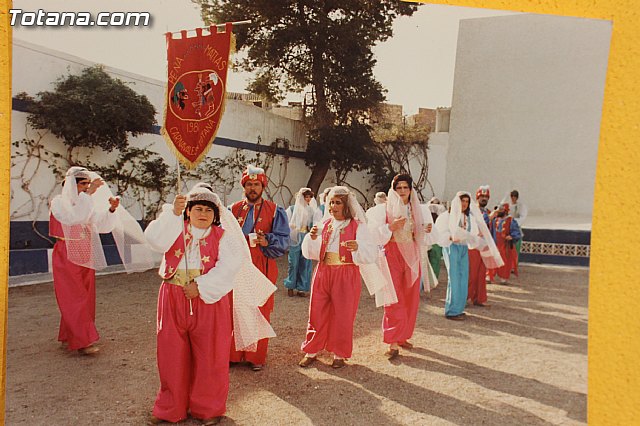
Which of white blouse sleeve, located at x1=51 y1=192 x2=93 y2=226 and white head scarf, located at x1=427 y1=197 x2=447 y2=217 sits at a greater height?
white head scarf, located at x1=427 y1=197 x2=447 y2=217

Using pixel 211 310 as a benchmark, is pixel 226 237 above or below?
above

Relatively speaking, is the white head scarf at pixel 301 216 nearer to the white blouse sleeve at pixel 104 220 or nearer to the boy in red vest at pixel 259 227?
the boy in red vest at pixel 259 227

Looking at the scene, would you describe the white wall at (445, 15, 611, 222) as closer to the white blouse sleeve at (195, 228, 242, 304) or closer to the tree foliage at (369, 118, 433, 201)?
the tree foliage at (369, 118, 433, 201)

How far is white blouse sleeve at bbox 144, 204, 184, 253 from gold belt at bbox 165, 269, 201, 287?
165 mm

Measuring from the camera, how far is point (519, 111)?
261 cm

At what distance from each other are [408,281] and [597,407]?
3027 millimetres

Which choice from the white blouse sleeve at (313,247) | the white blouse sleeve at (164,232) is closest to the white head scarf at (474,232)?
the white blouse sleeve at (313,247)

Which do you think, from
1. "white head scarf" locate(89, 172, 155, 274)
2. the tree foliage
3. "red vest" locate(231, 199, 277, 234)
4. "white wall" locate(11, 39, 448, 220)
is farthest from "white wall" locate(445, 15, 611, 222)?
"white head scarf" locate(89, 172, 155, 274)

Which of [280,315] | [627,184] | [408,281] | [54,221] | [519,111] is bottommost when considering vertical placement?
[280,315]

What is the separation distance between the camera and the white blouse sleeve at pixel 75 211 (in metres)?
4.09

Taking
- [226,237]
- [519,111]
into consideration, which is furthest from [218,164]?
[519,111]

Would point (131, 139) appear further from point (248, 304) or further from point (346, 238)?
point (248, 304)

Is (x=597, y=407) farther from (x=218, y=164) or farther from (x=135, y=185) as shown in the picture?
(x=135, y=185)

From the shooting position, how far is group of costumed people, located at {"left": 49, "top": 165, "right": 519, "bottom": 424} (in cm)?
288
